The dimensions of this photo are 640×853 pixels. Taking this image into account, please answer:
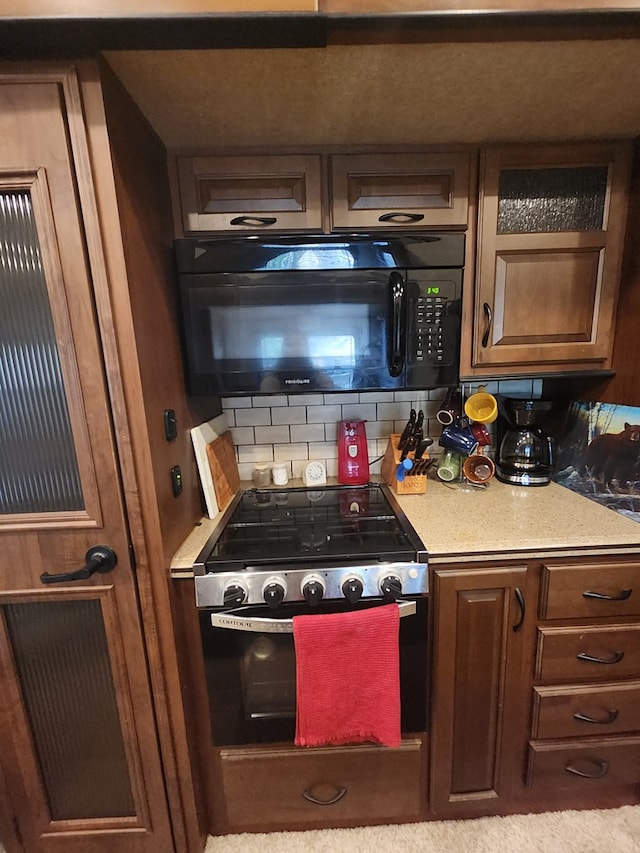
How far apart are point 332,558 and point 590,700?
0.90 m

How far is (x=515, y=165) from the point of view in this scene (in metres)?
1.20

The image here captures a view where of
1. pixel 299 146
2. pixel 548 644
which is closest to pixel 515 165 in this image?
pixel 299 146

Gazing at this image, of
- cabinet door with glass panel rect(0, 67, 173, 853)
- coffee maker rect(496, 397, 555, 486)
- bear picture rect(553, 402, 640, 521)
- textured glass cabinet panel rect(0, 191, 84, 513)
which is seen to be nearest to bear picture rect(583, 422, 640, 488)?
bear picture rect(553, 402, 640, 521)

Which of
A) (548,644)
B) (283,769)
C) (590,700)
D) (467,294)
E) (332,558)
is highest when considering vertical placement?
(467,294)

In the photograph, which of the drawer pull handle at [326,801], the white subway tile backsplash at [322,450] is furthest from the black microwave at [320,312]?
the drawer pull handle at [326,801]

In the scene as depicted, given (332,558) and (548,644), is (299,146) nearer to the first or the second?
(332,558)

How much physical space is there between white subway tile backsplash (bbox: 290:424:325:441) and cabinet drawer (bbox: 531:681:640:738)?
1.12m

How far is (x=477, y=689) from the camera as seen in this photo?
1.12m

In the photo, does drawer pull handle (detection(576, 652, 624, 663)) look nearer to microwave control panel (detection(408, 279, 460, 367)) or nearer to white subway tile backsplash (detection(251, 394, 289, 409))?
microwave control panel (detection(408, 279, 460, 367))

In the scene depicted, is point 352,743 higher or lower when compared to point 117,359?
lower

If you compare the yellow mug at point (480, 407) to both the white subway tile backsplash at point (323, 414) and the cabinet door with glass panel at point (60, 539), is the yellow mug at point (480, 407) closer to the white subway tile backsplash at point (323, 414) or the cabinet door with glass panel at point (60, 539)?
the white subway tile backsplash at point (323, 414)

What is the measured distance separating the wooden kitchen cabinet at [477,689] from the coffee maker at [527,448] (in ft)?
1.65

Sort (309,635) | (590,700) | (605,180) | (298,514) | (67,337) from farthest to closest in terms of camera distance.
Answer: (298,514) → (605,180) → (590,700) → (309,635) → (67,337)

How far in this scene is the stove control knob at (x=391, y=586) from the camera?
101 centimetres
